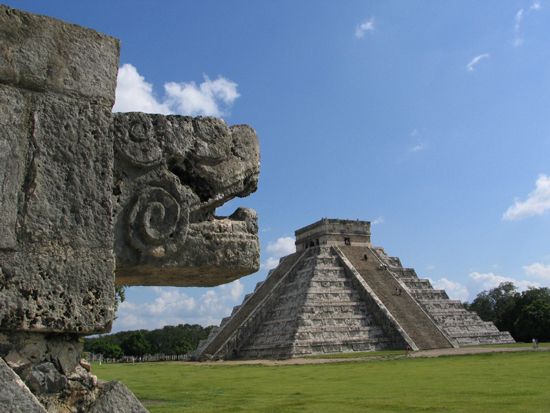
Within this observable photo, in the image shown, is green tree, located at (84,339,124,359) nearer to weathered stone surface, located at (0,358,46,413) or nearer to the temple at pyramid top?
the temple at pyramid top

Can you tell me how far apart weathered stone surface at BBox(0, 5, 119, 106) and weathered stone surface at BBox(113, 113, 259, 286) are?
9.4 inches

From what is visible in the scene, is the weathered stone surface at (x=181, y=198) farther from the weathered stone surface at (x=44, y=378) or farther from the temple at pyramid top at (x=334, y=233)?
the temple at pyramid top at (x=334, y=233)

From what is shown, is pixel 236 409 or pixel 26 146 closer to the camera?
pixel 26 146

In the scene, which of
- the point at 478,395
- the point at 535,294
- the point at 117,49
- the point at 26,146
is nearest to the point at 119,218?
the point at 26,146

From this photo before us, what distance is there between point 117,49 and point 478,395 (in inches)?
467

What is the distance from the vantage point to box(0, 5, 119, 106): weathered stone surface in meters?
2.84

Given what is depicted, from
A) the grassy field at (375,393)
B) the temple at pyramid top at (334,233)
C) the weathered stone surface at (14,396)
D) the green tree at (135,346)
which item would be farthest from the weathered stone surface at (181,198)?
the green tree at (135,346)

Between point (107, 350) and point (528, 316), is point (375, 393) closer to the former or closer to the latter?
point (528, 316)

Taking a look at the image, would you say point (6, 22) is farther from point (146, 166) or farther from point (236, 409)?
point (236, 409)

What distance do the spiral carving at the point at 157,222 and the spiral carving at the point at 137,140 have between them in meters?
0.18

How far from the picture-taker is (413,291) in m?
45.5

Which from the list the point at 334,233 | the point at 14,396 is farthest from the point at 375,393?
the point at 334,233

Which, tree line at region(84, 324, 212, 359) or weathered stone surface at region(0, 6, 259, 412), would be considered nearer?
weathered stone surface at region(0, 6, 259, 412)

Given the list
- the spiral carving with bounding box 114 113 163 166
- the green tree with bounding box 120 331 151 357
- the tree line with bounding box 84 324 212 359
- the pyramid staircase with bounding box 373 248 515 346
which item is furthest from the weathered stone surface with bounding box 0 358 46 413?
the green tree with bounding box 120 331 151 357
